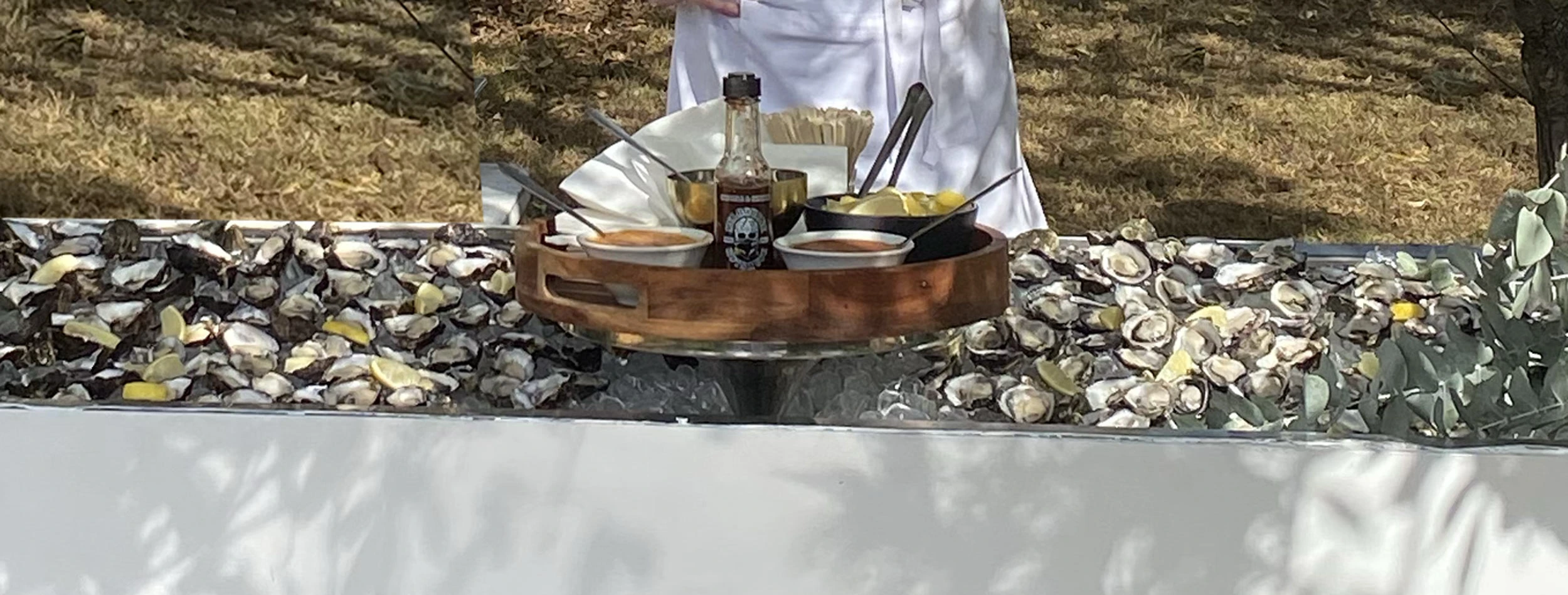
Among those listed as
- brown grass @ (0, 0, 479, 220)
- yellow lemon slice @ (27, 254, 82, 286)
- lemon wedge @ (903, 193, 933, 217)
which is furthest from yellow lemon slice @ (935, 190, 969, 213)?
brown grass @ (0, 0, 479, 220)

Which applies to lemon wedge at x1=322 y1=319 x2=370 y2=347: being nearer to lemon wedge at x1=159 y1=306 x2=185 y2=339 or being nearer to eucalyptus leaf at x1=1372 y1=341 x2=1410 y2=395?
lemon wedge at x1=159 y1=306 x2=185 y2=339

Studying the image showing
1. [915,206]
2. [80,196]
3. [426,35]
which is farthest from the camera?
[426,35]

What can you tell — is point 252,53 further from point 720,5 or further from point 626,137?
point 626,137

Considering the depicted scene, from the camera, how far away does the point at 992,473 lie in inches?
42.1

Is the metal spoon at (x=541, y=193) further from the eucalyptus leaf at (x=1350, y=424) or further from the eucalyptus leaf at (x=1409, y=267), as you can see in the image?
the eucalyptus leaf at (x=1409, y=267)

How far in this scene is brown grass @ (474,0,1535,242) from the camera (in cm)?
359

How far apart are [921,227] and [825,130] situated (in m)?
0.21

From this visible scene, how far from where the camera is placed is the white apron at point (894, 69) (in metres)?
1.98

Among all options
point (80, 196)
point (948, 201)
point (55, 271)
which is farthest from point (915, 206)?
point (80, 196)

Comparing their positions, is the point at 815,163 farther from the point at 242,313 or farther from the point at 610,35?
the point at 610,35

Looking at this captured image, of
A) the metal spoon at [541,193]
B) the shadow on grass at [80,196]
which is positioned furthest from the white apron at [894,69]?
the shadow on grass at [80,196]

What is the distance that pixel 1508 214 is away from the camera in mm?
1135

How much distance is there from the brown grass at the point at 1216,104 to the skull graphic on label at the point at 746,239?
224cm

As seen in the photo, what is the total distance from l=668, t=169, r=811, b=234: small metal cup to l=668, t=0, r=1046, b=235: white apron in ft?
2.07
